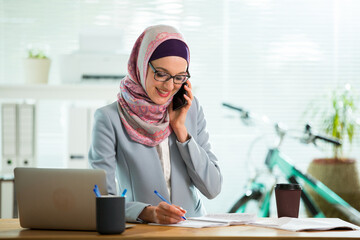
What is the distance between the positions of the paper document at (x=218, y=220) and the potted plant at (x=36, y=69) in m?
2.18

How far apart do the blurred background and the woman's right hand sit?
2.47 metres

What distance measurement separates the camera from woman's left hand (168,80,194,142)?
1.70 m

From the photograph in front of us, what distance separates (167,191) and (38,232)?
0.51m

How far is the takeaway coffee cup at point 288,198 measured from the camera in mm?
1479

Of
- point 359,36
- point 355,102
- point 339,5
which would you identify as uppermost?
point 339,5

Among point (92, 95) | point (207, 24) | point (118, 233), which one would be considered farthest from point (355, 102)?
point (118, 233)

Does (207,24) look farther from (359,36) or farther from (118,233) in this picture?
(118,233)

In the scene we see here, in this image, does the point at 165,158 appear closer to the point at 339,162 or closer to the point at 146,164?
the point at 146,164

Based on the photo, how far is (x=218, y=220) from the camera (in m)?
1.44

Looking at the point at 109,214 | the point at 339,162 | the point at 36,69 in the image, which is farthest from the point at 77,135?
the point at 339,162

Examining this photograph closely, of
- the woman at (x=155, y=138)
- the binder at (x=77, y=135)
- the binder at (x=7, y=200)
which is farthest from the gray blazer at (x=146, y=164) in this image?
the binder at (x=7, y=200)

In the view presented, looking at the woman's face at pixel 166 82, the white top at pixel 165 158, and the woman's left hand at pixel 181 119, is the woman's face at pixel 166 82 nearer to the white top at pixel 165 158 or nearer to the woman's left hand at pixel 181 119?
the woman's left hand at pixel 181 119

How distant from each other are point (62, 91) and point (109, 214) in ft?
6.97

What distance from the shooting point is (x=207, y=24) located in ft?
13.0
